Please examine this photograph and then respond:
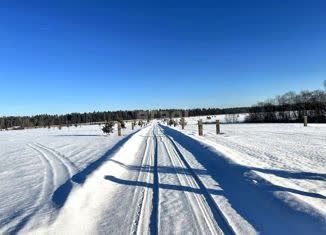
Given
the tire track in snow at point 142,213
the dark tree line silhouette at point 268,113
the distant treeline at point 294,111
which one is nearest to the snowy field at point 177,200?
the tire track in snow at point 142,213

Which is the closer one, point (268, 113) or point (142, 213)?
point (142, 213)

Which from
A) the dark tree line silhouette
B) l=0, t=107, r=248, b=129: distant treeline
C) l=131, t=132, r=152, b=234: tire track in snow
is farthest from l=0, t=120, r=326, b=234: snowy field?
l=0, t=107, r=248, b=129: distant treeline

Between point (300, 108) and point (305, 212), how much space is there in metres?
72.9

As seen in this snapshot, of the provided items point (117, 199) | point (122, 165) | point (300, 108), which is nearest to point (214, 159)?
point (122, 165)

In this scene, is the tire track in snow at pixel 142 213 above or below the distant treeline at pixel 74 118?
below

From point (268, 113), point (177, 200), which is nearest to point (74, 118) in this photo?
point (268, 113)

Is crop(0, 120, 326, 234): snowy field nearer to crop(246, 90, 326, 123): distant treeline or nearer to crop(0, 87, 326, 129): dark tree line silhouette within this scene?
crop(0, 87, 326, 129): dark tree line silhouette

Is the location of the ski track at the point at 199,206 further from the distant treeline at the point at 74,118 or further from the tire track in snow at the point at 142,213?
the distant treeline at the point at 74,118

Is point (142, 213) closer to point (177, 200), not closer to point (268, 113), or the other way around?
point (177, 200)

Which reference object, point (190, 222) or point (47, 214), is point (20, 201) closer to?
point (47, 214)

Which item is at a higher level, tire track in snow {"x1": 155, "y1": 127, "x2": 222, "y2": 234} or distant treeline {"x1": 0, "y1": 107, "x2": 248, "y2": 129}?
distant treeline {"x1": 0, "y1": 107, "x2": 248, "y2": 129}

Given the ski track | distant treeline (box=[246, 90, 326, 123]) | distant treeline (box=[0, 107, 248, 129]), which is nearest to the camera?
the ski track

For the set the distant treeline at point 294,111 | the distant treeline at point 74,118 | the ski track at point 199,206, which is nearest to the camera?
the ski track at point 199,206

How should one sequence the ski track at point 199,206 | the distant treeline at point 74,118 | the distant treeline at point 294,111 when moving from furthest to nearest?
1. the distant treeline at point 74,118
2. the distant treeline at point 294,111
3. the ski track at point 199,206
